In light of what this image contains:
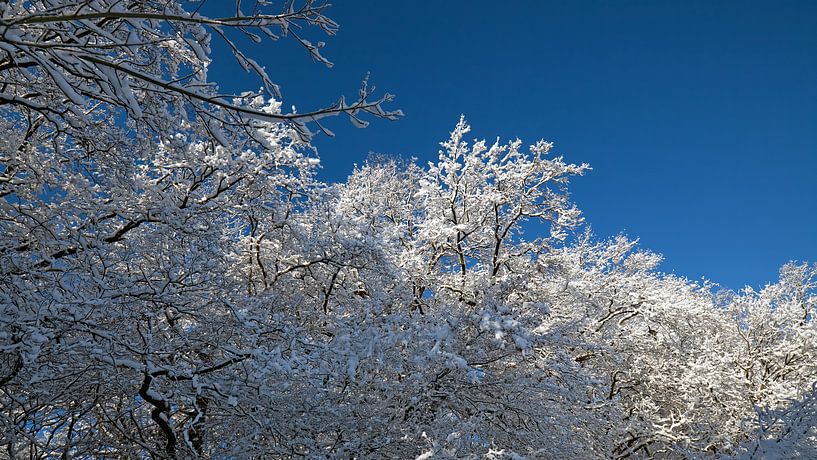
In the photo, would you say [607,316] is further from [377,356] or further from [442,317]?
[377,356]

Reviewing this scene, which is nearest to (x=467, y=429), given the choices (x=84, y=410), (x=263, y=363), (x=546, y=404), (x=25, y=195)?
(x=546, y=404)

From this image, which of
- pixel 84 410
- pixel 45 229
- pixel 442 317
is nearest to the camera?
pixel 45 229

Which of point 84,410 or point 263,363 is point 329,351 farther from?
point 84,410

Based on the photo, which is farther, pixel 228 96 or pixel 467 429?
pixel 467 429

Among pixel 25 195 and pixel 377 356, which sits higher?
pixel 25 195

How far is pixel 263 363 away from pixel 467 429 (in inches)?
95.2

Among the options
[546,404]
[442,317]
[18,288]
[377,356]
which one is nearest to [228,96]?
[18,288]

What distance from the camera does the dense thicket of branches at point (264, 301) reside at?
3.25 meters

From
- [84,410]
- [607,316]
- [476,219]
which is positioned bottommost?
[84,410]

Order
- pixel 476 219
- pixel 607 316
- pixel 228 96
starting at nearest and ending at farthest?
pixel 228 96 < pixel 476 219 < pixel 607 316

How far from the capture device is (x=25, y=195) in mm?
4082

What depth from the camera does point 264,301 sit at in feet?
20.1

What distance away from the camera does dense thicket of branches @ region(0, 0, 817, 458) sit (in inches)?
128

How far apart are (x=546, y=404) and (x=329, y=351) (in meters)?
3.39
